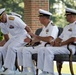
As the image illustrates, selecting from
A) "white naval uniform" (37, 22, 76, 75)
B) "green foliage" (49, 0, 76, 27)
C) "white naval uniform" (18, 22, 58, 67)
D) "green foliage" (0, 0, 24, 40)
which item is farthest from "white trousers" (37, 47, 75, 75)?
"green foliage" (0, 0, 24, 40)

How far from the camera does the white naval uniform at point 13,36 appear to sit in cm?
628

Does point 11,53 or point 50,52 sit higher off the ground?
point 50,52

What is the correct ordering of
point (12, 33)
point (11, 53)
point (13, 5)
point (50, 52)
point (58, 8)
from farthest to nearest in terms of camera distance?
point (13, 5), point (58, 8), point (12, 33), point (11, 53), point (50, 52)

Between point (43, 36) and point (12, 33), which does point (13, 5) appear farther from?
point (43, 36)

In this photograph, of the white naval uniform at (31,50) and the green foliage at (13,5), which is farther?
the green foliage at (13,5)

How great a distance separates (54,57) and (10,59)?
3.21 ft

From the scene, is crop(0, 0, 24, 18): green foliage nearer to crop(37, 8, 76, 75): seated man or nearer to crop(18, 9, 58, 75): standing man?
crop(18, 9, 58, 75): standing man

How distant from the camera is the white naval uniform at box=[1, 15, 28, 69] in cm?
628

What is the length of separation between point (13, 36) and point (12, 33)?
0.06m

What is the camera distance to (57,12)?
9.51m

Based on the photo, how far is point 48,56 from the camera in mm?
5652

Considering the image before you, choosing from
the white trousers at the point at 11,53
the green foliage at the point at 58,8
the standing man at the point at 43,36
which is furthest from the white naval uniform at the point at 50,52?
the green foliage at the point at 58,8

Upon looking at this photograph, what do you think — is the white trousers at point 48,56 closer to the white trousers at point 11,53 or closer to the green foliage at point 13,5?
the white trousers at point 11,53

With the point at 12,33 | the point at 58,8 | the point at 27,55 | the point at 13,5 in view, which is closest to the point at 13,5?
the point at 13,5
